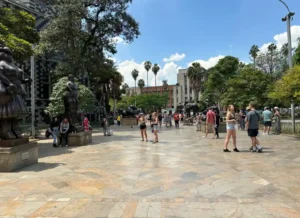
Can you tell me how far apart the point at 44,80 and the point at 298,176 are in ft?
121

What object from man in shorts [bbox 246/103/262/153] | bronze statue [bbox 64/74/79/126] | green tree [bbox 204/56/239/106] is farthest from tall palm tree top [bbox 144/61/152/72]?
man in shorts [bbox 246/103/262/153]

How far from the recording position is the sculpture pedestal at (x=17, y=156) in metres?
6.98

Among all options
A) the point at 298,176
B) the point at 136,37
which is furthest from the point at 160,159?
the point at 136,37

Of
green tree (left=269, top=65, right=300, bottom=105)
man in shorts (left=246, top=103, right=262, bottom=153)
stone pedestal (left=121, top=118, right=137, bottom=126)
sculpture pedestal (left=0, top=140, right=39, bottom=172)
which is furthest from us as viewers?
stone pedestal (left=121, top=118, right=137, bottom=126)

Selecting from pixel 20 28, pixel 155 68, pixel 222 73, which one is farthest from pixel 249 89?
pixel 155 68

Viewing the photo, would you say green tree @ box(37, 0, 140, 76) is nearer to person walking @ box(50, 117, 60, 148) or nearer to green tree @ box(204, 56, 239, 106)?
person walking @ box(50, 117, 60, 148)

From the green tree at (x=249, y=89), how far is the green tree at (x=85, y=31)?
470 inches

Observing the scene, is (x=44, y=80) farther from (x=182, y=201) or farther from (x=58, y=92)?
(x=182, y=201)

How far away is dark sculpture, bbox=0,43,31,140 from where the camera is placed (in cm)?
721

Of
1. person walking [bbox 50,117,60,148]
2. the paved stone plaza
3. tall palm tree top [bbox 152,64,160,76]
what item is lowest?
the paved stone plaza

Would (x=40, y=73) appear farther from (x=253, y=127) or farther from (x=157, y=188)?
(x=157, y=188)

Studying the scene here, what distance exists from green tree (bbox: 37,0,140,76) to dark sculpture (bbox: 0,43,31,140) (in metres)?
17.7

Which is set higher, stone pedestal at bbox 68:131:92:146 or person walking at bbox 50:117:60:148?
person walking at bbox 50:117:60:148

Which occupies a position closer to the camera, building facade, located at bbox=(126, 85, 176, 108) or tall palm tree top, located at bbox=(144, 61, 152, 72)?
Result: tall palm tree top, located at bbox=(144, 61, 152, 72)
